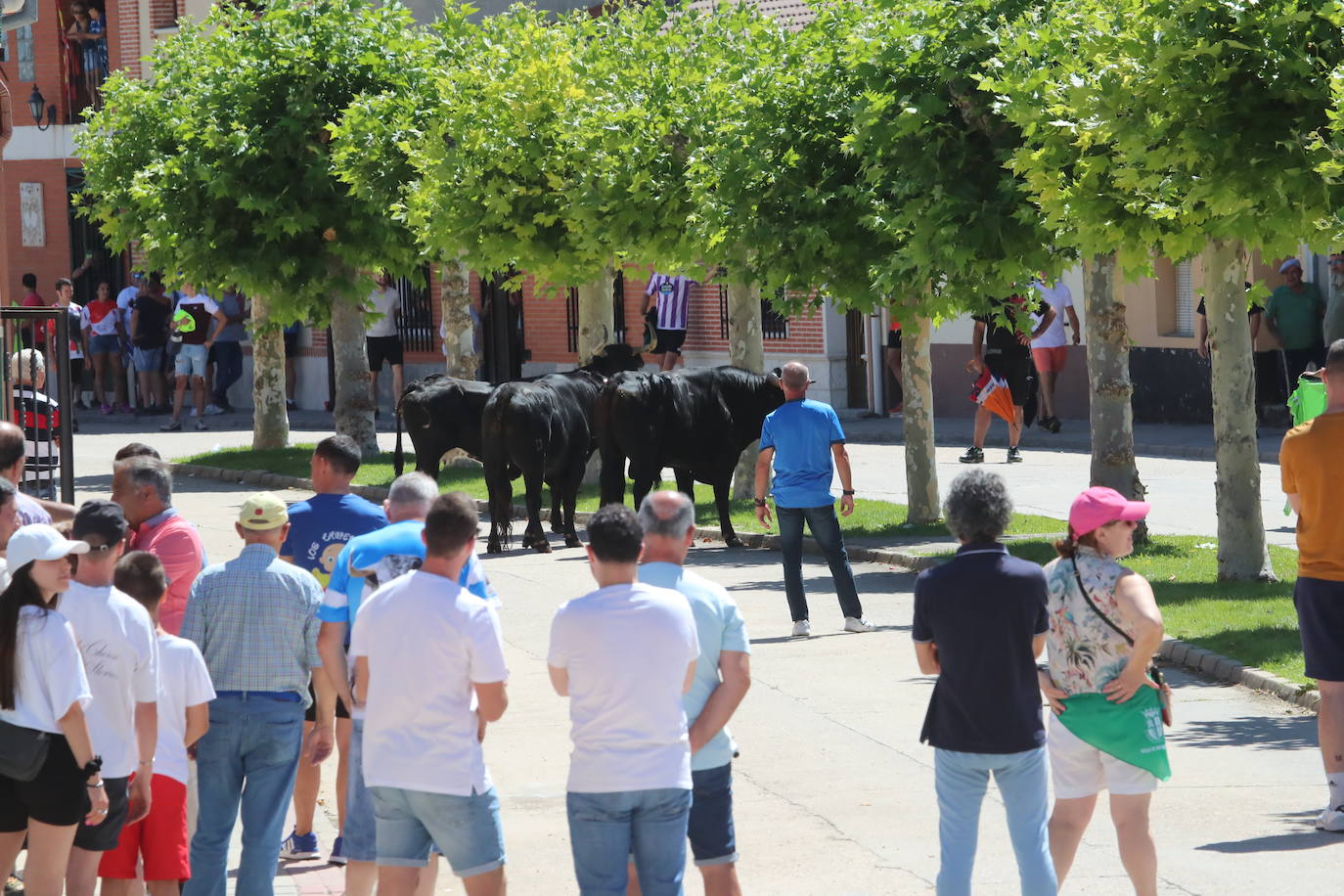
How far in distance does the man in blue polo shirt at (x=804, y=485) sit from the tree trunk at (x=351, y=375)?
1257cm

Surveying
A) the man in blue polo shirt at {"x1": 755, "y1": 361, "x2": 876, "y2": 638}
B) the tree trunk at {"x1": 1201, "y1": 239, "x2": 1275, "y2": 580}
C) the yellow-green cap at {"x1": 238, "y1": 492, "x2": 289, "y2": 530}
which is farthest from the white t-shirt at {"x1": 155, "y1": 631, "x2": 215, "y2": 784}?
the tree trunk at {"x1": 1201, "y1": 239, "x2": 1275, "y2": 580}

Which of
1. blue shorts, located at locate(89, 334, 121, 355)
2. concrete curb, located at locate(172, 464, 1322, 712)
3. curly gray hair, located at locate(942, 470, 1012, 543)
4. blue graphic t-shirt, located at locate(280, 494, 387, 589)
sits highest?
blue shorts, located at locate(89, 334, 121, 355)

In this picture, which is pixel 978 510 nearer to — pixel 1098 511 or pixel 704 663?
pixel 1098 511

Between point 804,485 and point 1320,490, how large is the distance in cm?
508

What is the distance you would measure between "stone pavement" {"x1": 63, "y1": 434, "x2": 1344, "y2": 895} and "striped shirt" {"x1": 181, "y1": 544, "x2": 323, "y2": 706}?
1.17 m

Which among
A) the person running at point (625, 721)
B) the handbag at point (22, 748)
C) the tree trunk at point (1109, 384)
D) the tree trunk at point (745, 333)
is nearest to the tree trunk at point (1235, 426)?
the tree trunk at point (1109, 384)

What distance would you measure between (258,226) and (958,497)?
1824 cm

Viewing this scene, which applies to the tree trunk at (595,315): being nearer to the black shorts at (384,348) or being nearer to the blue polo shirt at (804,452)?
the black shorts at (384,348)

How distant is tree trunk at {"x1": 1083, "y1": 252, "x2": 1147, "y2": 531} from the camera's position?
634 inches

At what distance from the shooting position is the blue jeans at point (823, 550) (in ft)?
43.8

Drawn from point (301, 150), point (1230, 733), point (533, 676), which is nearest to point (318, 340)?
point (301, 150)

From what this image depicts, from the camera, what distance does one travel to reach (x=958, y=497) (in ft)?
22.2

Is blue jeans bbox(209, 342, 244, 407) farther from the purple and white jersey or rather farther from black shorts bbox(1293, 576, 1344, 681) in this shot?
black shorts bbox(1293, 576, 1344, 681)

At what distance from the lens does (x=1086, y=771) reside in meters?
7.04
